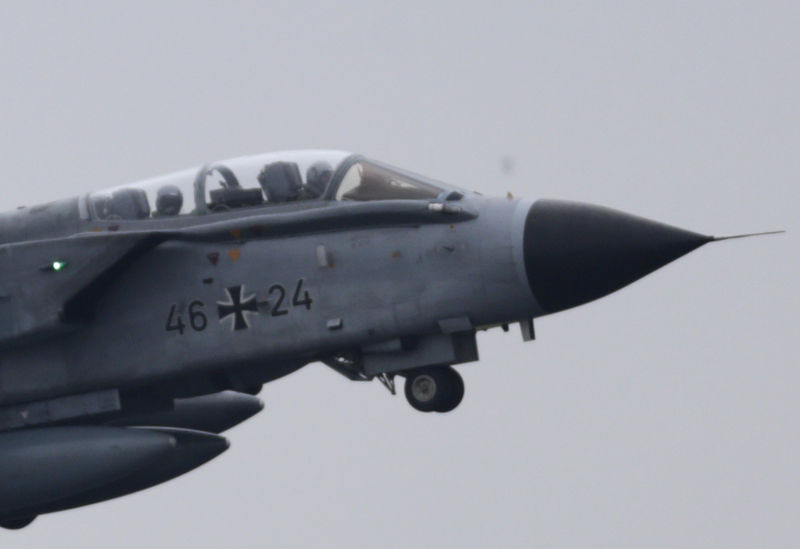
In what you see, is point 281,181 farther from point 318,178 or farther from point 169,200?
point 169,200

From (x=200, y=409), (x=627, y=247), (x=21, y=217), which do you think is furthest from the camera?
(x=200, y=409)

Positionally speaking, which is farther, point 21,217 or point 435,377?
point 21,217

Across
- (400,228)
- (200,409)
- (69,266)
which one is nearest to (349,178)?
(400,228)

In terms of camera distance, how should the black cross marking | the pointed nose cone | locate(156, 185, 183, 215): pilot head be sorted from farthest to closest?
locate(156, 185, 183, 215): pilot head < the black cross marking < the pointed nose cone

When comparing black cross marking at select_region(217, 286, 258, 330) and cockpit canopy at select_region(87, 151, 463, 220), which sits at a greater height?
cockpit canopy at select_region(87, 151, 463, 220)

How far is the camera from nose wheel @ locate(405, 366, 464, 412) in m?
22.5

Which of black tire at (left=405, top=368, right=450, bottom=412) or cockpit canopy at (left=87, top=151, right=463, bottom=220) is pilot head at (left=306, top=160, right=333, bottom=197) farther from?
black tire at (left=405, top=368, right=450, bottom=412)

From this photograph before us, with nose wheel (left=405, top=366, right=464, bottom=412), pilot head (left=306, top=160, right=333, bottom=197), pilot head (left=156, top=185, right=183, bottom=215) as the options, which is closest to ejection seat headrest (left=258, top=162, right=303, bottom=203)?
pilot head (left=306, top=160, right=333, bottom=197)

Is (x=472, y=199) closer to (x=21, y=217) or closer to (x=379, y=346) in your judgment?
(x=379, y=346)

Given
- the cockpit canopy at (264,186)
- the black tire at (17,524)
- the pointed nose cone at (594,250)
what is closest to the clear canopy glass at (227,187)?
the cockpit canopy at (264,186)

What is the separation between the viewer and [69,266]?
23609 millimetres

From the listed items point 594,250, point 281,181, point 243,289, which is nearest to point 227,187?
→ point 281,181

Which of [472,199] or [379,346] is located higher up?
[472,199]

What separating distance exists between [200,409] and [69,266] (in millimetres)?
4056
